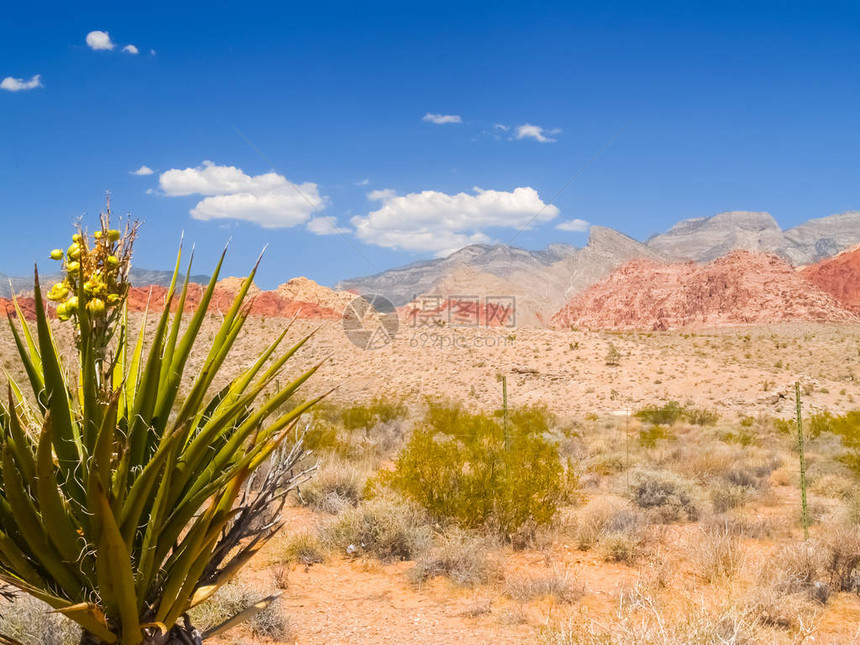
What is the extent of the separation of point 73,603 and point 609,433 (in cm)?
1953

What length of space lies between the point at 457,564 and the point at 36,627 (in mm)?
4384

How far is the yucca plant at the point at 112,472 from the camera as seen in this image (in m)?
2.56

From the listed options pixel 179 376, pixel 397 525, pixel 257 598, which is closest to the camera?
pixel 179 376

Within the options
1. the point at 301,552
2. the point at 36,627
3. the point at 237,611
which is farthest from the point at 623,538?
the point at 36,627

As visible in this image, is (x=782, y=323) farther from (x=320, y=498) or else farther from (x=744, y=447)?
(x=320, y=498)

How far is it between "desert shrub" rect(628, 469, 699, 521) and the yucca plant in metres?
9.03

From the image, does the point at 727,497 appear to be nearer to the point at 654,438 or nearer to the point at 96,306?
the point at 654,438

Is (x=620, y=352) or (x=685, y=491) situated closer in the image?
(x=685, y=491)

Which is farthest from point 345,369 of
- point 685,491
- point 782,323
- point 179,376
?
point 782,323

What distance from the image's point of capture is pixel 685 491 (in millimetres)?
11125

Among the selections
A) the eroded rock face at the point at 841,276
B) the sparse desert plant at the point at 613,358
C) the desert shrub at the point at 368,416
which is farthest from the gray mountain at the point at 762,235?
the desert shrub at the point at 368,416

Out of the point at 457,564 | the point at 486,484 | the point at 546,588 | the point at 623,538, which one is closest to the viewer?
the point at 546,588

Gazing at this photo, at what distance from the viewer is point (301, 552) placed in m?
8.69

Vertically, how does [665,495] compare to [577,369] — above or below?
below
